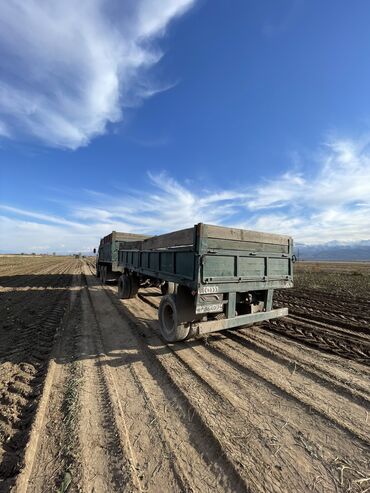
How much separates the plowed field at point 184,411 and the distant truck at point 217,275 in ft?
1.90

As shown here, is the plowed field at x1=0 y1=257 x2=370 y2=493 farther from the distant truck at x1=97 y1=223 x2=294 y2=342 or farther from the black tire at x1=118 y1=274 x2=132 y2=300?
the black tire at x1=118 y1=274 x2=132 y2=300

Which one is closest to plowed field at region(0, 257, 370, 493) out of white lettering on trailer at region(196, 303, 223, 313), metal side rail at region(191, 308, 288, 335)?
metal side rail at region(191, 308, 288, 335)

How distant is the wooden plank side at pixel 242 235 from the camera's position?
15.1 ft

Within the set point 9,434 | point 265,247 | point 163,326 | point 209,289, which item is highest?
point 265,247

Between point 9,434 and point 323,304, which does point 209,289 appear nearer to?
point 9,434

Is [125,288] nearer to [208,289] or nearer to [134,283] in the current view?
[134,283]

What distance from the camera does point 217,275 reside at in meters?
4.71

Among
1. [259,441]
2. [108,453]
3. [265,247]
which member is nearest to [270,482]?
[259,441]

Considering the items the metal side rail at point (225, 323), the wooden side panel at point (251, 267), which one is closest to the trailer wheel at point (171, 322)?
the metal side rail at point (225, 323)

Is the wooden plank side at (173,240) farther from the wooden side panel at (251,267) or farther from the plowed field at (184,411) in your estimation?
the plowed field at (184,411)

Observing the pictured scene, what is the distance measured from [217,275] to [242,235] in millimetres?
1008

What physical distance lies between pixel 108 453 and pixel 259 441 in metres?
1.47

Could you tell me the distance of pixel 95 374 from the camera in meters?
4.00

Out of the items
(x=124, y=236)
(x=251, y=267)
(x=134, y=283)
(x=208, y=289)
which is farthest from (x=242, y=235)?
(x=124, y=236)
